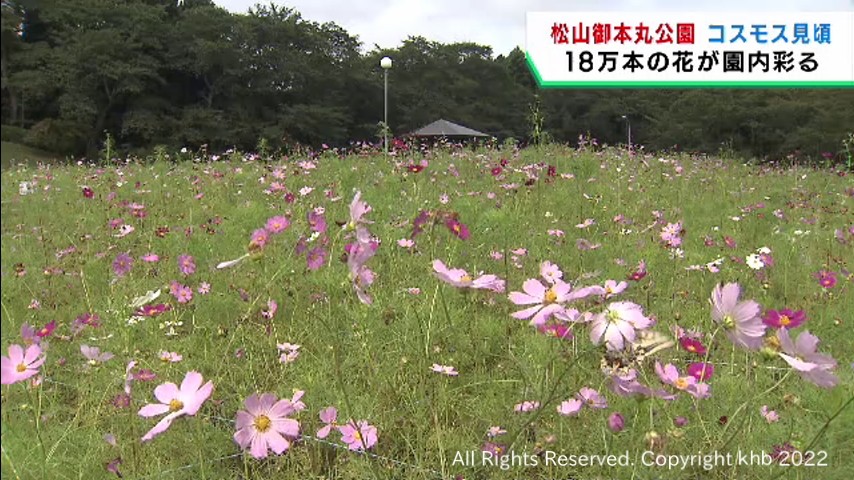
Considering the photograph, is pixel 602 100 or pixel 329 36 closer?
pixel 329 36

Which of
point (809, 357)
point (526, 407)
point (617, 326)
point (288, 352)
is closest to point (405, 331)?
point (288, 352)

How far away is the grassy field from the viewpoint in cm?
102

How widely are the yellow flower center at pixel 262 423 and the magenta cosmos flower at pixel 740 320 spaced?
52cm

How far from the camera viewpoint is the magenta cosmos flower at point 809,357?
25.2 inches

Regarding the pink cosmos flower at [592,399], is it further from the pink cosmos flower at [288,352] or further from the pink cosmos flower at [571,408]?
the pink cosmos flower at [288,352]

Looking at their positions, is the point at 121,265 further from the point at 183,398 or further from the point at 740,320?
the point at 740,320

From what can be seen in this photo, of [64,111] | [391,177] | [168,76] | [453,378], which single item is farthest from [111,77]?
[453,378]

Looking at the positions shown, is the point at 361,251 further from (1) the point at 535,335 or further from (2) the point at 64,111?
(2) the point at 64,111

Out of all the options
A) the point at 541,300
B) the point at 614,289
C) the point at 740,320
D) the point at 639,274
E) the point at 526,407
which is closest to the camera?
the point at 740,320

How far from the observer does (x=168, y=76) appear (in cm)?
2269

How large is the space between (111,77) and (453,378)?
21.3 metres

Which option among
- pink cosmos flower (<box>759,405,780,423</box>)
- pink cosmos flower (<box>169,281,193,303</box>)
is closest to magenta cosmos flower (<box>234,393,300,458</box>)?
pink cosmos flower (<box>759,405,780,423</box>)

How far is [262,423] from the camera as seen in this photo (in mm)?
729

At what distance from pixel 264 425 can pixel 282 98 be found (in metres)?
25.1
